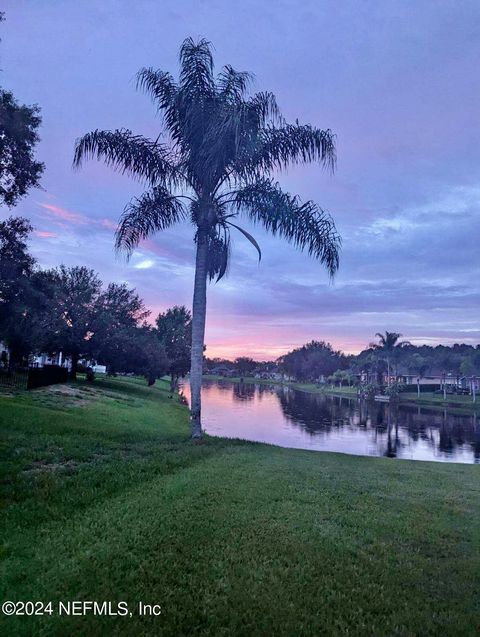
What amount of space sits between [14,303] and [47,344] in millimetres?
13364

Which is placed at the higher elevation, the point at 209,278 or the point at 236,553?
the point at 209,278

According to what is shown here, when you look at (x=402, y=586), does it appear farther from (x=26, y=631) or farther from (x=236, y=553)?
(x=26, y=631)

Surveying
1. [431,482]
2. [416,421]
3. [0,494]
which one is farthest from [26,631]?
[416,421]

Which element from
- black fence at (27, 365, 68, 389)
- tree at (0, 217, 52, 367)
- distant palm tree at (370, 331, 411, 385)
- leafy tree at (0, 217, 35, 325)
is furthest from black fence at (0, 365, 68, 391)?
distant palm tree at (370, 331, 411, 385)

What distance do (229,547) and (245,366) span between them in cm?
16637

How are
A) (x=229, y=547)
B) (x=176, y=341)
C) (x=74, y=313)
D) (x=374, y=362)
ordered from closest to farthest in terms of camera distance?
(x=229, y=547), (x=74, y=313), (x=176, y=341), (x=374, y=362)

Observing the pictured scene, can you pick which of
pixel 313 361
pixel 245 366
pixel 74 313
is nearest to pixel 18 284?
pixel 74 313

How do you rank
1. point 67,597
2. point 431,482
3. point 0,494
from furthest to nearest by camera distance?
point 431,482, point 0,494, point 67,597

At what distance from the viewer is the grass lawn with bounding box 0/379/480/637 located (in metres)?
3.10

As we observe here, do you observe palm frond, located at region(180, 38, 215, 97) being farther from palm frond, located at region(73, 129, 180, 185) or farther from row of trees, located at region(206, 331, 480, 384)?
row of trees, located at region(206, 331, 480, 384)

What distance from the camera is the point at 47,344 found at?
93.4ft

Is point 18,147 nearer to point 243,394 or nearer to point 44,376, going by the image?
point 44,376

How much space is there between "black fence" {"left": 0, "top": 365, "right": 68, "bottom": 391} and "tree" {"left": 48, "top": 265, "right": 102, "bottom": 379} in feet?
11.0

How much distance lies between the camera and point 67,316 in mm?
29188
